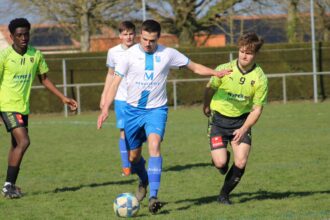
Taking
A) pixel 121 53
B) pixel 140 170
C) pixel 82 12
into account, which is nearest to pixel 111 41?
pixel 82 12

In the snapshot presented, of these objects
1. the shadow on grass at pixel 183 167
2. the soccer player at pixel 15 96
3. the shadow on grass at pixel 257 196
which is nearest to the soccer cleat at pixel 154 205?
the shadow on grass at pixel 257 196

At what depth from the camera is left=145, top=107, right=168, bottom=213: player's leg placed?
285 inches

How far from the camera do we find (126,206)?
280 inches

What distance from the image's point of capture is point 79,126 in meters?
20.6

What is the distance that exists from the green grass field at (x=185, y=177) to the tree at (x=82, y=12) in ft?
44.3

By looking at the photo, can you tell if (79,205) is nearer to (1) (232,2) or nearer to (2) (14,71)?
(2) (14,71)

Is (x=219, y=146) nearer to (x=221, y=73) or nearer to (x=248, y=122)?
(x=248, y=122)

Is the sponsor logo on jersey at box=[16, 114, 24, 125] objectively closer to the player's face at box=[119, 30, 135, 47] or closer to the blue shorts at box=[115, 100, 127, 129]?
the blue shorts at box=[115, 100, 127, 129]

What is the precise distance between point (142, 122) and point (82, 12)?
24376 millimetres

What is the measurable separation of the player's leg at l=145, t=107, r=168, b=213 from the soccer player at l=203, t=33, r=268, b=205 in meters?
0.66

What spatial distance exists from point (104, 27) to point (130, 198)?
25.9 metres

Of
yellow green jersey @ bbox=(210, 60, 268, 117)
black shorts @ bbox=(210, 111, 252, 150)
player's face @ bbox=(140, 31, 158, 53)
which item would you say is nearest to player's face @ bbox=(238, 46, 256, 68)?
yellow green jersey @ bbox=(210, 60, 268, 117)

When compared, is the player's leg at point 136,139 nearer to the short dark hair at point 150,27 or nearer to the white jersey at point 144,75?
the white jersey at point 144,75

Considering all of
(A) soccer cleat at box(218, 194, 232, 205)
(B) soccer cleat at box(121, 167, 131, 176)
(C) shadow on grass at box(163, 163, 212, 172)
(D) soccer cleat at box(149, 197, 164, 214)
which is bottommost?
(C) shadow on grass at box(163, 163, 212, 172)
